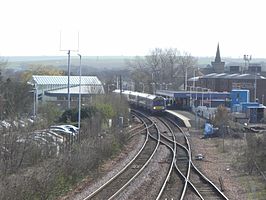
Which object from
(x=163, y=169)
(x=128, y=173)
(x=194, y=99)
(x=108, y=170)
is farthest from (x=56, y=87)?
(x=128, y=173)

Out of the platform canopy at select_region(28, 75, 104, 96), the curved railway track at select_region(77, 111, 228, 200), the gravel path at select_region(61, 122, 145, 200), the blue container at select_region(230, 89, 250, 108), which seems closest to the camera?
the curved railway track at select_region(77, 111, 228, 200)

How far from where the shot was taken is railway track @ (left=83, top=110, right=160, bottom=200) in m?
19.8

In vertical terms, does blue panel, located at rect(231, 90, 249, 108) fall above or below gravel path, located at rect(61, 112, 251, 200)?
above

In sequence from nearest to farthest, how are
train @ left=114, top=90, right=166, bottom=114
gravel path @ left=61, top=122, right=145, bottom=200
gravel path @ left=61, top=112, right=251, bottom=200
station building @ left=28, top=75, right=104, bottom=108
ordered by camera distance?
1. gravel path @ left=61, top=122, right=145, bottom=200
2. gravel path @ left=61, top=112, right=251, bottom=200
3. train @ left=114, top=90, right=166, bottom=114
4. station building @ left=28, top=75, right=104, bottom=108

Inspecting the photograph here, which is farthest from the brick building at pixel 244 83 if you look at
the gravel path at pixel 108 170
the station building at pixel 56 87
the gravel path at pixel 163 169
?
the gravel path at pixel 108 170

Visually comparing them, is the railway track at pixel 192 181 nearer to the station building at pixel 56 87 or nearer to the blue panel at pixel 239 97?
the blue panel at pixel 239 97

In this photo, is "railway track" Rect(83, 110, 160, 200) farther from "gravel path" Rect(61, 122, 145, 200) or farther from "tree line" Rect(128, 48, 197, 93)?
"tree line" Rect(128, 48, 197, 93)

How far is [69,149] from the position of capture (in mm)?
24281

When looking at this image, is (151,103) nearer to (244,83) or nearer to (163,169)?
(244,83)

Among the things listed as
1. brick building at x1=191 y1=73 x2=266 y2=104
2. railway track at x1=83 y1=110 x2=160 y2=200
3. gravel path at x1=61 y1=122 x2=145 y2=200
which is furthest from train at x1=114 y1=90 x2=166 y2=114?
gravel path at x1=61 y1=122 x2=145 y2=200

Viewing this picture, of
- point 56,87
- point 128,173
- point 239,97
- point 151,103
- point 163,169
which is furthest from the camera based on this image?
point 56,87

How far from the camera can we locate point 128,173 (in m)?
25.0

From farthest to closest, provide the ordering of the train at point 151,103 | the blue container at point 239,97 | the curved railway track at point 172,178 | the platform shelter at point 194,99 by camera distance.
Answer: the platform shelter at point 194,99
the blue container at point 239,97
the train at point 151,103
the curved railway track at point 172,178

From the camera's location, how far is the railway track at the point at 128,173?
64.9 feet
